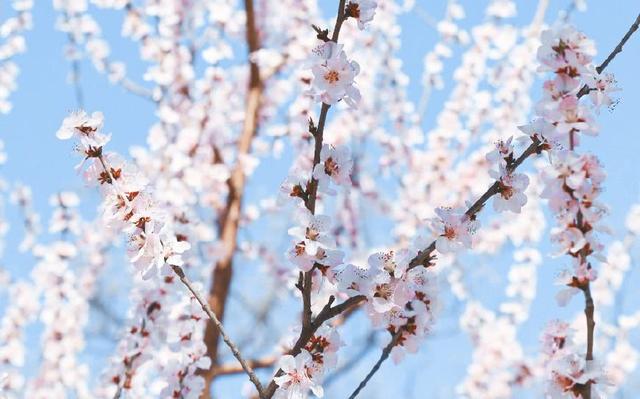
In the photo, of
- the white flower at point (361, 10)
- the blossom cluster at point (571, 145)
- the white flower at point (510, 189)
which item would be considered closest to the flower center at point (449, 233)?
the white flower at point (510, 189)

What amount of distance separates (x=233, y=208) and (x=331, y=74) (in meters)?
3.83

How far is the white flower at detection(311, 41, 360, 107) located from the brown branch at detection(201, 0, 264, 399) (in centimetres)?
316

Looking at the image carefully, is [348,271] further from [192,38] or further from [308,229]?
[192,38]

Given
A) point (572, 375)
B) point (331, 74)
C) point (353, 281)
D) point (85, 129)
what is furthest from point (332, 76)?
point (572, 375)

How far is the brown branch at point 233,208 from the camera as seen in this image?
4812mm

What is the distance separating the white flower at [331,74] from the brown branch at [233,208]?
3.16m

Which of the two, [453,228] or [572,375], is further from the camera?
[453,228]

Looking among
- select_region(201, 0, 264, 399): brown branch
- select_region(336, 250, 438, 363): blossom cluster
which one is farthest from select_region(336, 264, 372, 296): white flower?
select_region(201, 0, 264, 399): brown branch

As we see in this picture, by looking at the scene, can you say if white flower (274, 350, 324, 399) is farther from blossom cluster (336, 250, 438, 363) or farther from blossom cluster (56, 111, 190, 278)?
blossom cluster (56, 111, 190, 278)

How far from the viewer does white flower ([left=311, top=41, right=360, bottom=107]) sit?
174 centimetres

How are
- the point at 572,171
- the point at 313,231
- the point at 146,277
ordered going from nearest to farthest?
the point at 572,171 → the point at 313,231 → the point at 146,277

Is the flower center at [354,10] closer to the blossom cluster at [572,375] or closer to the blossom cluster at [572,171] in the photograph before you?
the blossom cluster at [572,171]

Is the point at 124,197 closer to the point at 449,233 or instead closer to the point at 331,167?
the point at 331,167

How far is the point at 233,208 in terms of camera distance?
5.52 metres
